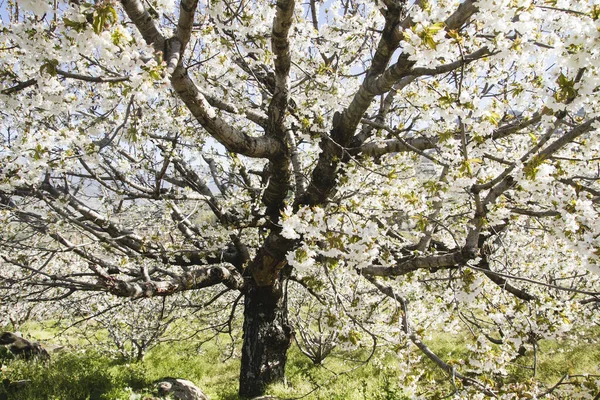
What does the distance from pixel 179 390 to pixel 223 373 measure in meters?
3.00

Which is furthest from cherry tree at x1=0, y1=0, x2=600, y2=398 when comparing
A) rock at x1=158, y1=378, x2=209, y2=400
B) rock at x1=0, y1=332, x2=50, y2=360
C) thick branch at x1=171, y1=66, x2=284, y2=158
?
rock at x1=0, y1=332, x2=50, y2=360

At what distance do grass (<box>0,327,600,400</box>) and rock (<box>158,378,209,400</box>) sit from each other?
21 cm

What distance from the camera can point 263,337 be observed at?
5.42m

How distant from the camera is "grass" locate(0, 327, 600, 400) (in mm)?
6066

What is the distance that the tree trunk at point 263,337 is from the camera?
5359 millimetres

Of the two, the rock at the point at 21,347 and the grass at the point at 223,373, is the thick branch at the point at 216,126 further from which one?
the rock at the point at 21,347

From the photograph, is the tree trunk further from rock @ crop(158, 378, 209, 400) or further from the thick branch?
the thick branch

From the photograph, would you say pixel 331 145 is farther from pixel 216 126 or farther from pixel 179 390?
pixel 179 390

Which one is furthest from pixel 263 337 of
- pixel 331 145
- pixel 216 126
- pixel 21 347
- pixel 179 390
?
pixel 21 347

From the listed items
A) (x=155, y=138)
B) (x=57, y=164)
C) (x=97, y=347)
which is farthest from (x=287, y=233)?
(x=97, y=347)

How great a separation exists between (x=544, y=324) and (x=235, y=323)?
27.7ft

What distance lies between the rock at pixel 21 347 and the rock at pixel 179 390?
4.07 metres

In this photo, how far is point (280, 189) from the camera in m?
4.32

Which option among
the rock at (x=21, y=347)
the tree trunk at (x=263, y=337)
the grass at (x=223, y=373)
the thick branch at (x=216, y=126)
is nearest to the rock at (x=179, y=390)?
the grass at (x=223, y=373)
